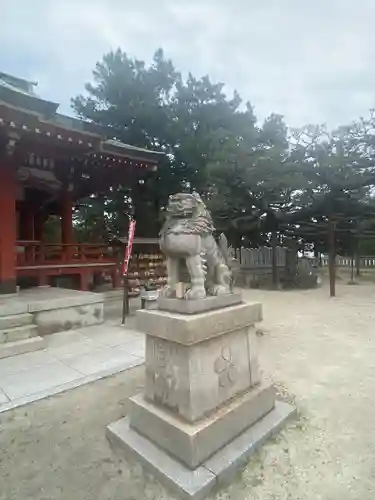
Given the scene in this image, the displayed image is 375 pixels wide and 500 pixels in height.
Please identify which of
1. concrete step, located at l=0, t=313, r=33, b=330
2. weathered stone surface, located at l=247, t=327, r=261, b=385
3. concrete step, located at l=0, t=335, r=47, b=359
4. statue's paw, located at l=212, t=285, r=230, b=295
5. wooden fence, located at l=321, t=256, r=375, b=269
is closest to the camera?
statue's paw, located at l=212, t=285, r=230, b=295

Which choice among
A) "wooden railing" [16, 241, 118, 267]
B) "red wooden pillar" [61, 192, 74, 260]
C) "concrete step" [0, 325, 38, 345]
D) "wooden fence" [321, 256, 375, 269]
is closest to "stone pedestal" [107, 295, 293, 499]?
Answer: "concrete step" [0, 325, 38, 345]

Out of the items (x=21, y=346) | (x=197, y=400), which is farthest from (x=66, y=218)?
(x=197, y=400)

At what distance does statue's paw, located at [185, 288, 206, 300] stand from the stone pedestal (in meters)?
0.04

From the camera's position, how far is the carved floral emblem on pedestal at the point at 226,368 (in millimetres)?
2428

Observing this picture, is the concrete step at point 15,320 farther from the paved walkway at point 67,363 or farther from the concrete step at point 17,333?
the paved walkway at point 67,363

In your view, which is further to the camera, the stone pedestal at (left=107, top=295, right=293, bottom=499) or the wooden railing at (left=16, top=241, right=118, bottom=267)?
the wooden railing at (left=16, top=241, right=118, bottom=267)

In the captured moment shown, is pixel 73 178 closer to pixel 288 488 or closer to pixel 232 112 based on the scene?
pixel 288 488

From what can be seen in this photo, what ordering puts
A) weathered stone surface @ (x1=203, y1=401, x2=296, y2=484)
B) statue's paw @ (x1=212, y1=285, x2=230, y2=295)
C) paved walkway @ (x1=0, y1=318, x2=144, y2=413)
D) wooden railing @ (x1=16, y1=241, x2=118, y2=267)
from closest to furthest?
1. weathered stone surface @ (x1=203, y1=401, x2=296, y2=484)
2. statue's paw @ (x1=212, y1=285, x2=230, y2=295)
3. paved walkway @ (x1=0, y1=318, x2=144, y2=413)
4. wooden railing @ (x1=16, y1=241, x2=118, y2=267)

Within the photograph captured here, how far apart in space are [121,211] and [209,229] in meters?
14.3

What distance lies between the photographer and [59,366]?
4008 mm

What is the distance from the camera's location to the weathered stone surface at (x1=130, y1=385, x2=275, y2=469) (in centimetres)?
212

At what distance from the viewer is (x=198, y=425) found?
7.18 feet

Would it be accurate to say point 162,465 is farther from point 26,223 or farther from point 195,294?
point 26,223

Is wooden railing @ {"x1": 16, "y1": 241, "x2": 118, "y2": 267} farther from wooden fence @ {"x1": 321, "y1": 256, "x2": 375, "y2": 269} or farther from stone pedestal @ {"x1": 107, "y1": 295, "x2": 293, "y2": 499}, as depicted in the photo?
wooden fence @ {"x1": 321, "y1": 256, "x2": 375, "y2": 269}
